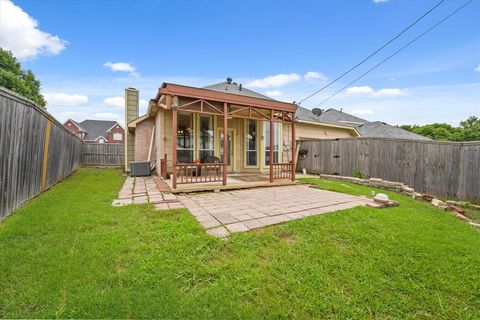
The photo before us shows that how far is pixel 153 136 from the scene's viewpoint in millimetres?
10430

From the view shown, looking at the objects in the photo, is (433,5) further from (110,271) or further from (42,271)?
(42,271)

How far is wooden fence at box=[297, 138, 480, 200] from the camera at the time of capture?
6234 millimetres

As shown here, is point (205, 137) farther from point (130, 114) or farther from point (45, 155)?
point (130, 114)

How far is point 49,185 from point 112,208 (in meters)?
3.38

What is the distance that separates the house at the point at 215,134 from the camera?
615 cm

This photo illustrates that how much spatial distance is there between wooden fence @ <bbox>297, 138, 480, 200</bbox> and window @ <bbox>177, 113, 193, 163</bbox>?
6.56m

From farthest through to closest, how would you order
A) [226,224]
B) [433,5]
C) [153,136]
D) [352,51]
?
[352,51] < [153,136] < [433,5] < [226,224]

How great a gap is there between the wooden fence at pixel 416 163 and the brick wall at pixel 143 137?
353 inches

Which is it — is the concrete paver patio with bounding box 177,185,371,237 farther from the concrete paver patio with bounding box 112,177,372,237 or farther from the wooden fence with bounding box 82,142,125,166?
the wooden fence with bounding box 82,142,125,166

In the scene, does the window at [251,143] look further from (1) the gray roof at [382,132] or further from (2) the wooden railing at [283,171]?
(1) the gray roof at [382,132]

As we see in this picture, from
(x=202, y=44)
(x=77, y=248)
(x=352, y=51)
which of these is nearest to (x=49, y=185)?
(x=77, y=248)

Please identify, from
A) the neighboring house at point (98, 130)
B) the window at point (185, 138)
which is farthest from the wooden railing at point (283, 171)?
the neighboring house at point (98, 130)

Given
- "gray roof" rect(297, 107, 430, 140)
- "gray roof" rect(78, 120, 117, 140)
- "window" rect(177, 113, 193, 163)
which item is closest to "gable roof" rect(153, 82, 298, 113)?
"window" rect(177, 113, 193, 163)

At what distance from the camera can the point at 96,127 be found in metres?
Answer: 38.3
